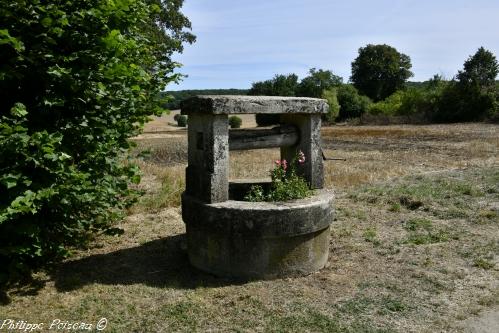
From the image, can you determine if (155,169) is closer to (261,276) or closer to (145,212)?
(145,212)

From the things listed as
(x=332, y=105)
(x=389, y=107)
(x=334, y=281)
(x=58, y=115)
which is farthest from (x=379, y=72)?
(x=58, y=115)

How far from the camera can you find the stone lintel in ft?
16.3

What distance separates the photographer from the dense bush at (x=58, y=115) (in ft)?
13.7

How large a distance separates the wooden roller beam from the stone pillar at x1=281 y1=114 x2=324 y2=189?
11 cm

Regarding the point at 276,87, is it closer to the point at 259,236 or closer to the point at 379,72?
the point at 379,72

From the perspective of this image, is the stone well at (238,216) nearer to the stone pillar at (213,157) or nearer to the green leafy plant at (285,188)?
the stone pillar at (213,157)

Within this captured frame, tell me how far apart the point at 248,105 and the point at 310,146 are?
45.4 inches

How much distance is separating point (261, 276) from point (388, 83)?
5927 centimetres

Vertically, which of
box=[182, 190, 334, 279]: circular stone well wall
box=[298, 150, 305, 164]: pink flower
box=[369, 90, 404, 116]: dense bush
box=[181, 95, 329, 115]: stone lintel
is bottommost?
box=[182, 190, 334, 279]: circular stone well wall

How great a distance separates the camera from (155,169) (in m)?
12.5

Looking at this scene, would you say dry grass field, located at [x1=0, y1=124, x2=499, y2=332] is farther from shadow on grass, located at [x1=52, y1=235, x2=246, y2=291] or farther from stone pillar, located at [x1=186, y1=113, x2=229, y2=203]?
stone pillar, located at [x1=186, y1=113, x2=229, y2=203]

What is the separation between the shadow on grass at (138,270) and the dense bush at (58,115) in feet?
1.13

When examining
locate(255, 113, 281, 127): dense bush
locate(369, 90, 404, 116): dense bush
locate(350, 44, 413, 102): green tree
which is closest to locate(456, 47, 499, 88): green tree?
locate(369, 90, 404, 116): dense bush

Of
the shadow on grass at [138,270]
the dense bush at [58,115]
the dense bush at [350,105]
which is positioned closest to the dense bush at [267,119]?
the dense bush at [350,105]
